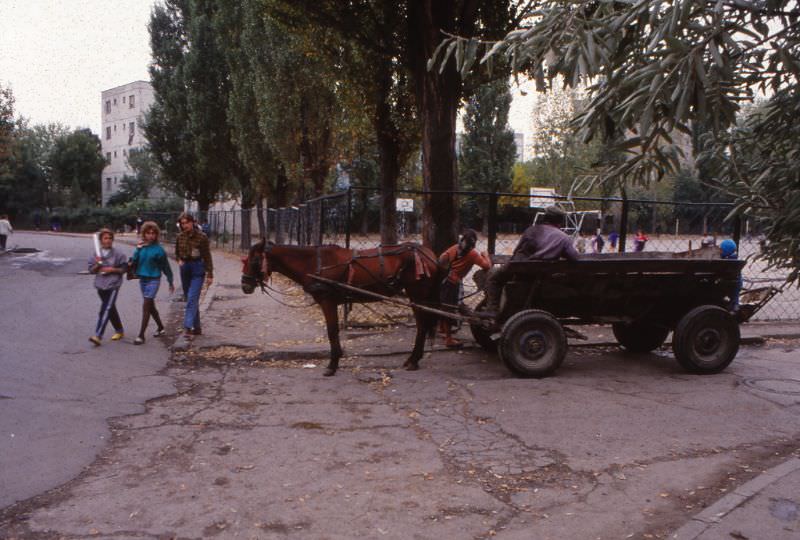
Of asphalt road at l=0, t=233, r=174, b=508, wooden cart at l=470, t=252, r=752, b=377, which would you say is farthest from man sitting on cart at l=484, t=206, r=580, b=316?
asphalt road at l=0, t=233, r=174, b=508

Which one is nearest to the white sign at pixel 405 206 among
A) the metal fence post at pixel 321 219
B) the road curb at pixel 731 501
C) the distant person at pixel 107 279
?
the metal fence post at pixel 321 219

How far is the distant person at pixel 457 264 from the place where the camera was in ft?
30.4

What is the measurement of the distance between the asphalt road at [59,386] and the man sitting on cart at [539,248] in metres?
3.85

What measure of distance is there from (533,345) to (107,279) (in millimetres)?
6028

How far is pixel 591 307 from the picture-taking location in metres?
8.17

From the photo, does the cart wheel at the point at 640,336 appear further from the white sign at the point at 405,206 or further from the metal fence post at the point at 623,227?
the white sign at the point at 405,206

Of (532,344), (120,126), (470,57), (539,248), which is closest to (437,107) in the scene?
(539,248)

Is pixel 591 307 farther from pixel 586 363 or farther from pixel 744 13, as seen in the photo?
pixel 744 13

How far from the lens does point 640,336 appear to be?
9.52 m

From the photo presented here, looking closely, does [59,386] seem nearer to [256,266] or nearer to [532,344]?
[256,266]

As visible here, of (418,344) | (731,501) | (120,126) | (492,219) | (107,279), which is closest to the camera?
(731,501)

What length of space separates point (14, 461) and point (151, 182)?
75.1m

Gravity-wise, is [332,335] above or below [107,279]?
below

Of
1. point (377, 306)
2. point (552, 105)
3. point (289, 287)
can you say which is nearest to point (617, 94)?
point (377, 306)
